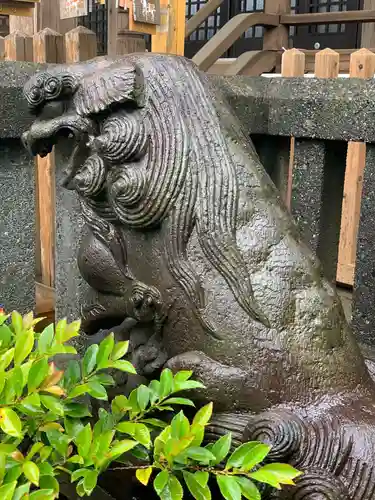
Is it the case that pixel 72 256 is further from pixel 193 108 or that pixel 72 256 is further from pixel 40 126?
pixel 193 108

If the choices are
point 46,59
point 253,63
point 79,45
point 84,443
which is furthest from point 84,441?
A: point 253,63

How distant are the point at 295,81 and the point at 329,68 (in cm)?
118

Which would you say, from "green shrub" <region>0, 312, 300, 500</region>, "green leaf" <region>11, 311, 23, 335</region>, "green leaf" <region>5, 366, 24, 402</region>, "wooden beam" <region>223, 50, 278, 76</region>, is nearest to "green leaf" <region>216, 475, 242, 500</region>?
"green shrub" <region>0, 312, 300, 500</region>

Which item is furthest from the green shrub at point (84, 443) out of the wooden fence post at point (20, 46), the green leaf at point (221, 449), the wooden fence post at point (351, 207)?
the wooden fence post at point (351, 207)

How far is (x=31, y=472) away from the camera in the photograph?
857 millimetres

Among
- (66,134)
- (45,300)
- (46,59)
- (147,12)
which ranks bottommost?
(45,300)

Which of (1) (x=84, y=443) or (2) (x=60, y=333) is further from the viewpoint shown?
(2) (x=60, y=333)

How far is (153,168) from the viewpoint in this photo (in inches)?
50.7

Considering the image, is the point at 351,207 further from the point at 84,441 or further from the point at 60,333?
the point at 84,441

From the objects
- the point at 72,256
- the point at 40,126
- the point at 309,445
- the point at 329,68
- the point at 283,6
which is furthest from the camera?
the point at 283,6

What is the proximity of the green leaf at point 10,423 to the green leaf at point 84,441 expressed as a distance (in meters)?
0.12

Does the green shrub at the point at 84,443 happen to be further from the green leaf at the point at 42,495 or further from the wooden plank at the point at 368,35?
the wooden plank at the point at 368,35

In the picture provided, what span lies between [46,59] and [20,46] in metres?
0.23

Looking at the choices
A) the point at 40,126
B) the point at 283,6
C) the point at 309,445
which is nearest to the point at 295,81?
the point at 40,126
